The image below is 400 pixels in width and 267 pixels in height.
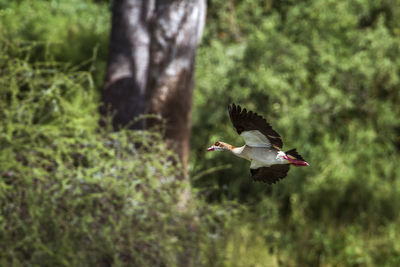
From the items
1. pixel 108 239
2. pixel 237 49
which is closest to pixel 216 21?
pixel 237 49

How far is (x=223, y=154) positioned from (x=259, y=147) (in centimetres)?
571

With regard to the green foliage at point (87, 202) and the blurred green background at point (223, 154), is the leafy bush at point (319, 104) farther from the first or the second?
the green foliage at point (87, 202)

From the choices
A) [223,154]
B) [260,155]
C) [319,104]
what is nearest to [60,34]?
[223,154]

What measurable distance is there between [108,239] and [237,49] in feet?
13.4

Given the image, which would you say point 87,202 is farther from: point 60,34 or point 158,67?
point 60,34

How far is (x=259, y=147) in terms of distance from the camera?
3.61 ft

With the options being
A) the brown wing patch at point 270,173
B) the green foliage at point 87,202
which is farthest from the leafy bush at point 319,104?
the brown wing patch at point 270,173

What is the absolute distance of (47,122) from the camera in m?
4.97

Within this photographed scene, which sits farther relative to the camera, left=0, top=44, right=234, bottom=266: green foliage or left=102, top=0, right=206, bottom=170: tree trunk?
left=102, top=0, right=206, bottom=170: tree trunk

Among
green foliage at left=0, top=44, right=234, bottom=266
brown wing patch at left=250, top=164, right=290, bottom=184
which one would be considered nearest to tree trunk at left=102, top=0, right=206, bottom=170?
green foliage at left=0, top=44, right=234, bottom=266

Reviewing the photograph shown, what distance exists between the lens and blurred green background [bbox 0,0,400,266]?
13.2 feet

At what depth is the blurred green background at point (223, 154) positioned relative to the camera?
4.01 m

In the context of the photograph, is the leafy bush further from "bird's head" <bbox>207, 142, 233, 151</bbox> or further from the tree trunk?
"bird's head" <bbox>207, 142, 233, 151</bbox>

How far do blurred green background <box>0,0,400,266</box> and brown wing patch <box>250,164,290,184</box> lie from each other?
6.50 ft
